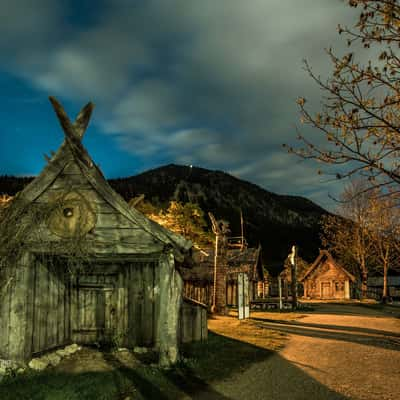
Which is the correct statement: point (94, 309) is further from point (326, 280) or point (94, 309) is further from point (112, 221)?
point (326, 280)

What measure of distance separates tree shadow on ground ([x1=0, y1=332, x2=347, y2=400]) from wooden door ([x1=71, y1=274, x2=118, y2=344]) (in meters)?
1.83

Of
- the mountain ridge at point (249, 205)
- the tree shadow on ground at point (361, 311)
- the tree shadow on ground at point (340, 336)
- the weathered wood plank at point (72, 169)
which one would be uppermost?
the mountain ridge at point (249, 205)

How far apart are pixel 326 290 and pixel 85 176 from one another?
4345 centimetres

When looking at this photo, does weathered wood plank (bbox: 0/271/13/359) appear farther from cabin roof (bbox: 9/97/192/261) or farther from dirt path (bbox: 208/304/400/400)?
dirt path (bbox: 208/304/400/400)

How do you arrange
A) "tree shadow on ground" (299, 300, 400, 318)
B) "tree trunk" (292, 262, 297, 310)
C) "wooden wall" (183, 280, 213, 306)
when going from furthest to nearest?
Answer: "tree trunk" (292, 262, 297, 310), "tree shadow on ground" (299, 300, 400, 318), "wooden wall" (183, 280, 213, 306)

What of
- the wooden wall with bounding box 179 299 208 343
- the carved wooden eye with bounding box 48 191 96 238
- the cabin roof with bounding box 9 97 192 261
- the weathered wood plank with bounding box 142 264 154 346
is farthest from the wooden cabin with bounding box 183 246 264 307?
the carved wooden eye with bounding box 48 191 96 238

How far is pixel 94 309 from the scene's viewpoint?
11617 mm

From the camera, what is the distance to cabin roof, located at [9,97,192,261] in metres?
9.02

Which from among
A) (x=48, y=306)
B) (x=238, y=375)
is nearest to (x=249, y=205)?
(x=48, y=306)

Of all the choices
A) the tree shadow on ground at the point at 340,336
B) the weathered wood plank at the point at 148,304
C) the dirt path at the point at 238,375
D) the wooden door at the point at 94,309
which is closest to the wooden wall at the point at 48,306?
the wooden door at the point at 94,309

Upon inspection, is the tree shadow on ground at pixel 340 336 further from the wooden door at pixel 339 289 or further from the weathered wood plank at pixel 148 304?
the wooden door at pixel 339 289

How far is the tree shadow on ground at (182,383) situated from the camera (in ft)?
22.8

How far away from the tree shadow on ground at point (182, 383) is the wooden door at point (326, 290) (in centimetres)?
4026

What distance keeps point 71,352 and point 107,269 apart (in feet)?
8.15
